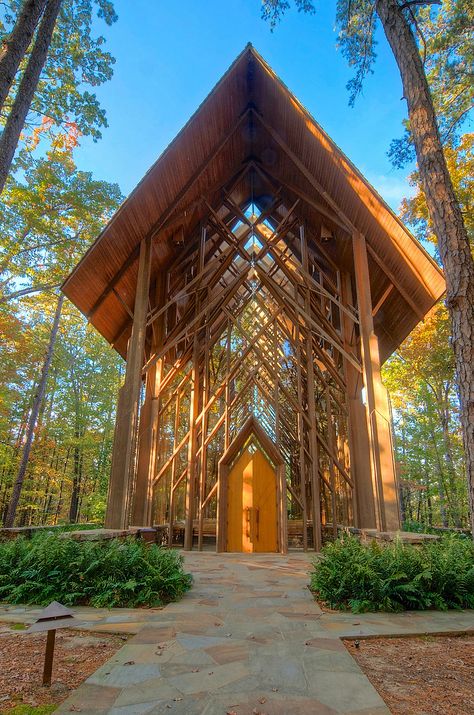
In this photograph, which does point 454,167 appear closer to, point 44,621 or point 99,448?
point 44,621

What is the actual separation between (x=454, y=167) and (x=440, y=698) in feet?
38.8

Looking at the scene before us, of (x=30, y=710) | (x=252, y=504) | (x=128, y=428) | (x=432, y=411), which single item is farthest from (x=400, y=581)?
(x=432, y=411)

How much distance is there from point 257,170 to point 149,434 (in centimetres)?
699

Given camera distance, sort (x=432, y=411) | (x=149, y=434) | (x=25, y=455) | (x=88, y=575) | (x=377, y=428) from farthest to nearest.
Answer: (x=432, y=411)
(x=25, y=455)
(x=149, y=434)
(x=377, y=428)
(x=88, y=575)

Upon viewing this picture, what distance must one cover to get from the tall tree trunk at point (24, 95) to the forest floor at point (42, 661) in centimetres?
404

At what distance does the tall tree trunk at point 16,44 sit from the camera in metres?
4.64

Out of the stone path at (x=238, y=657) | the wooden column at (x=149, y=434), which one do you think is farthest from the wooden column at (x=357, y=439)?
the wooden column at (x=149, y=434)

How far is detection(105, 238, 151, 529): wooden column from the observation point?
685 centimetres

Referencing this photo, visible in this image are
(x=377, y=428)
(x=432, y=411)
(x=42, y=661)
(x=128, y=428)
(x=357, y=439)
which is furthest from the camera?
(x=432, y=411)

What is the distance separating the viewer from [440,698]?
7.85 ft

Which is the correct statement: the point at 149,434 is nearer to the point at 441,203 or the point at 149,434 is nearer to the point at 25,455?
the point at 25,455

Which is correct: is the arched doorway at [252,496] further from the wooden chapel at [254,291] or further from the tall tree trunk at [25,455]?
the tall tree trunk at [25,455]

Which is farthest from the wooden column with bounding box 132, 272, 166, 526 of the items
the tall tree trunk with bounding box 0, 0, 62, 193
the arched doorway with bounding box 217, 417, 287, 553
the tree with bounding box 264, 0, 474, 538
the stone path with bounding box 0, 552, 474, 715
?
the tree with bounding box 264, 0, 474, 538

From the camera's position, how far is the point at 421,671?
2.77 m
